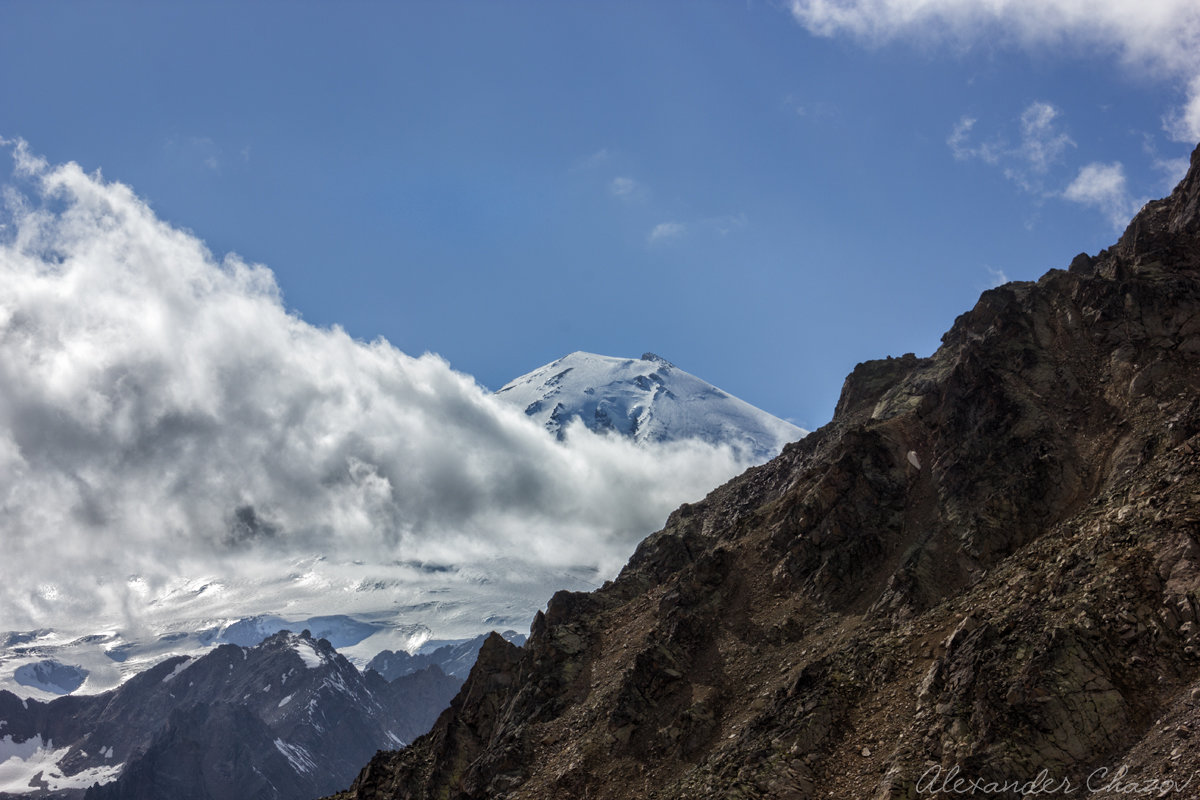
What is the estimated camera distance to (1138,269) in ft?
231

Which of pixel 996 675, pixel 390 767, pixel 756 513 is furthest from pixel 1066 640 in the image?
pixel 390 767

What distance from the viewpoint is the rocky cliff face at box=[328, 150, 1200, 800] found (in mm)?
37125

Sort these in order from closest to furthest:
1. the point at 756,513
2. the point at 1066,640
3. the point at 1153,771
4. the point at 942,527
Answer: the point at 1153,771, the point at 1066,640, the point at 942,527, the point at 756,513

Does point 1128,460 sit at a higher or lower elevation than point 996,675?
higher

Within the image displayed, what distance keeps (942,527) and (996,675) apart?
78.6 feet

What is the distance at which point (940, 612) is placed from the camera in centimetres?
4925

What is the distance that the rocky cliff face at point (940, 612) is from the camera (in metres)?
37.1

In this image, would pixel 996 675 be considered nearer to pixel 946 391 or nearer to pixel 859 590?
pixel 859 590
